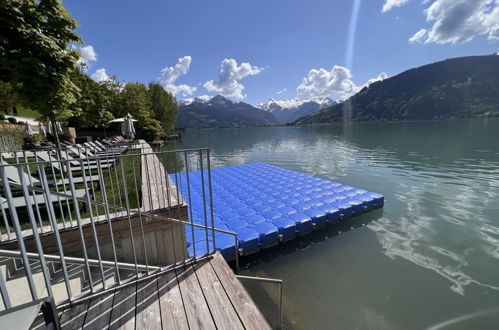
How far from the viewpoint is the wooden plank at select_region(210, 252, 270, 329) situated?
2.43 meters

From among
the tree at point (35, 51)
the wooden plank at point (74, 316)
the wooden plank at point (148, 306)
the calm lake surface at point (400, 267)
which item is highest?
the tree at point (35, 51)

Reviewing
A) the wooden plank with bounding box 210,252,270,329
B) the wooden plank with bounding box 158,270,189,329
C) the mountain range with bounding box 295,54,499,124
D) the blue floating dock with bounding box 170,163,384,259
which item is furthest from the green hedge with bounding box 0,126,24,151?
the mountain range with bounding box 295,54,499,124

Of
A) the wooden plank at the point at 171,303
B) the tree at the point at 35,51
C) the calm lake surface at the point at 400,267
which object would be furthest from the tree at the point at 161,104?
the wooden plank at the point at 171,303

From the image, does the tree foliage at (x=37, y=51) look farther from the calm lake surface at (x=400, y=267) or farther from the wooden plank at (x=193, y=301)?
the calm lake surface at (x=400, y=267)

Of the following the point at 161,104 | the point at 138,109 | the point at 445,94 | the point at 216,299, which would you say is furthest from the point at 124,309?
the point at 445,94

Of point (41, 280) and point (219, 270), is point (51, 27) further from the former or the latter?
point (219, 270)

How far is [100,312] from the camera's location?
254cm

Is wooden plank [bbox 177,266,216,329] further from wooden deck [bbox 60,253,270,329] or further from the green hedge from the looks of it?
the green hedge

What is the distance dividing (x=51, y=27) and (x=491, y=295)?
12.0m

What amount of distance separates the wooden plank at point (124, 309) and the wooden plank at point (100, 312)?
0.05 meters

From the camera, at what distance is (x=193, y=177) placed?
12188 mm

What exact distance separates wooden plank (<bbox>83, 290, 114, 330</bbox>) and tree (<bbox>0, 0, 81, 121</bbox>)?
4.66 m

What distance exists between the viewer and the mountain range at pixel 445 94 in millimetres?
146938

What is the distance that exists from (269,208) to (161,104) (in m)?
A: 47.7
